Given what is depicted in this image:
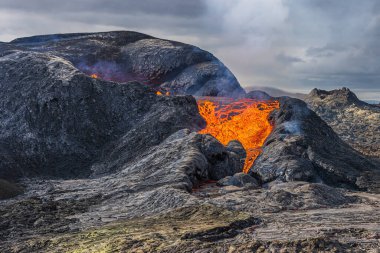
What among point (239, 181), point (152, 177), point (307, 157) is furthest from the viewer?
point (307, 157)

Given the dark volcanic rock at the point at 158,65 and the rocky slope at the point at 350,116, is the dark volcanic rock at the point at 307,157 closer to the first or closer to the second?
Result: the rocky slope at the point at 350,116

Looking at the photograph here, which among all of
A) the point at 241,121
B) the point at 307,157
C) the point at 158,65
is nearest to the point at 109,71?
the point at 158,65

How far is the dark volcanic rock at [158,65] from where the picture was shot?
73.4 metres

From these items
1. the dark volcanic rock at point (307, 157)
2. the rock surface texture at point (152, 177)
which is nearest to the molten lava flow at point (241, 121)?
the rock surface texture at point (152, 177)

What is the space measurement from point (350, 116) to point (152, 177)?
58709 millimetres

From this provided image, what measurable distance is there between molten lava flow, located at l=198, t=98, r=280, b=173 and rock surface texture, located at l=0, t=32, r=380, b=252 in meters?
1.53

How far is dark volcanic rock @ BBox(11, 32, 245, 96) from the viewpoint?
7344 centimetres

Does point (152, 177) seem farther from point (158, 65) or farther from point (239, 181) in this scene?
point (158, 65)

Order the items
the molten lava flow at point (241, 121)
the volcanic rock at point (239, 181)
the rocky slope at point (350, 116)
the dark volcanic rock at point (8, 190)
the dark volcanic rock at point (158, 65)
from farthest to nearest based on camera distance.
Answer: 1. the dark volcanic rock at point (158, 65)
2. the rocky slope at point (350, 116)
3. the molten lava flow at point (241, 121)
4. the dark volcanic rock at point (8, 190)
5. the volcanic rock at point (239, 181)

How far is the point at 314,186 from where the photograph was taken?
24234mm

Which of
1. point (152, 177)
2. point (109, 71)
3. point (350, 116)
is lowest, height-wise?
point (152, 177)

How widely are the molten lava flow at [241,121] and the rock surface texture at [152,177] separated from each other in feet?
5.01

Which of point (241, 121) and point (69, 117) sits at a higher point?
point (241, 121)

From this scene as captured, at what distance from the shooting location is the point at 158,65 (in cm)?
7656
